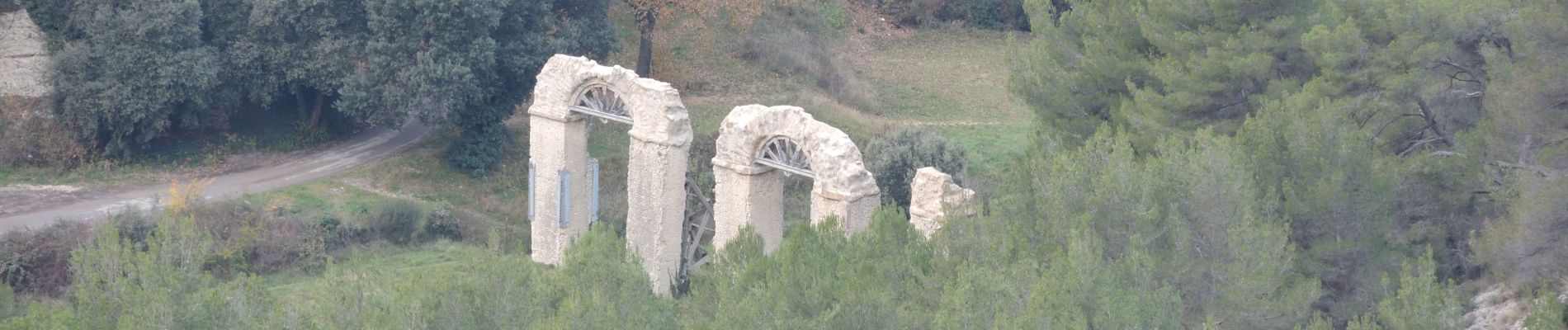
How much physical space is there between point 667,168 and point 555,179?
89.2 inches

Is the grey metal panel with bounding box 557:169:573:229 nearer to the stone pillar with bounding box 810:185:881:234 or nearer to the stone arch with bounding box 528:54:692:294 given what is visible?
the stone arch with bounding box 528:54:692:294

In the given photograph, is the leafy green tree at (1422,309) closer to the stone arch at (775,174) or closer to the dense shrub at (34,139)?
the stone arch at (775,174)

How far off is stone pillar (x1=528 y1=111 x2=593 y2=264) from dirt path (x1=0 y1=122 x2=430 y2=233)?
5.94 m

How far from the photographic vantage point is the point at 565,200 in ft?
81.1

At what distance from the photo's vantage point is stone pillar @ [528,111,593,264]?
24453 mm

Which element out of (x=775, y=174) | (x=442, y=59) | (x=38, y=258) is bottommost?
(x=38, y=258)

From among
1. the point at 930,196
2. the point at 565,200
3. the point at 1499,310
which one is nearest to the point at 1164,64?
the point at 930,196

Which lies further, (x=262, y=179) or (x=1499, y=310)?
(x=262, y=179)

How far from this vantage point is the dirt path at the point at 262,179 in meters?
26.1

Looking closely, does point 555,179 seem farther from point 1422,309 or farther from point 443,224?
point 1422,309

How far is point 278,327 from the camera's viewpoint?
14523 mm

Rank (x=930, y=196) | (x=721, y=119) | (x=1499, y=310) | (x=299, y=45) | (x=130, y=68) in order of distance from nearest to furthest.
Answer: (x=1499, y=310), (x=930, y=196), (x=130, y=68), (x=299, y=45), (x=721, y=119)

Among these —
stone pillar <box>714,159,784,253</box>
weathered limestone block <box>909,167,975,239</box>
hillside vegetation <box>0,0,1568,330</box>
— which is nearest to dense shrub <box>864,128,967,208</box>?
hillside vegetation <box>0,0,1568,330</box>

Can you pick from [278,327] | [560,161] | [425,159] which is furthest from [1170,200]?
[425,159]
